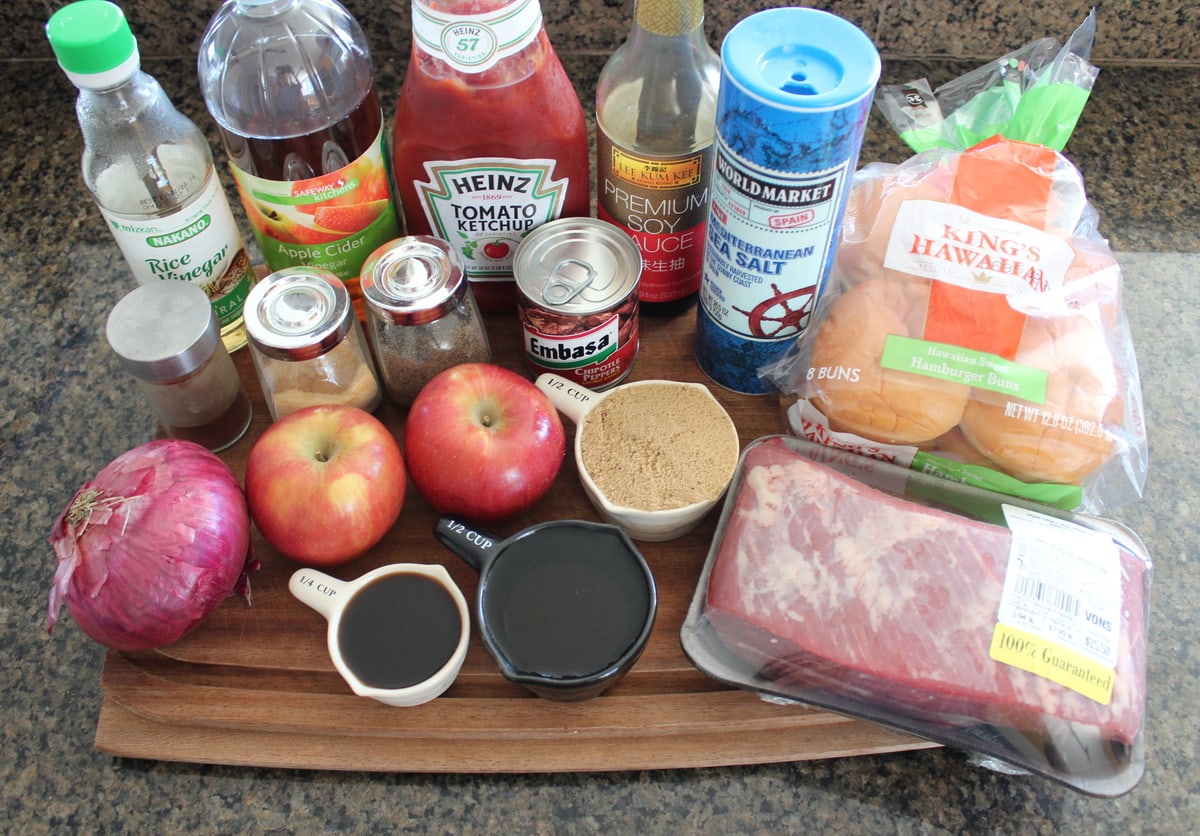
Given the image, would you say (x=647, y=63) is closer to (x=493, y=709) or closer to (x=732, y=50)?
(x=732, y=50)

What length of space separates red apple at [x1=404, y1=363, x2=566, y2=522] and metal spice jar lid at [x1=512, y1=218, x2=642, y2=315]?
0.09 metres

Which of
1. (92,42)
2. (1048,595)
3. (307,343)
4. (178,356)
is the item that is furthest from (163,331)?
(1048,595)

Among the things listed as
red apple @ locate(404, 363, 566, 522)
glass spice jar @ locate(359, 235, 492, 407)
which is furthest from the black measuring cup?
glass spice jar @ locate(359, 235, 492, 407)

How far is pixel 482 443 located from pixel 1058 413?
491mm

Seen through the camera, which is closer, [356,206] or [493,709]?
[493,709]

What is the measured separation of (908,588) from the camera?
0.76 metres

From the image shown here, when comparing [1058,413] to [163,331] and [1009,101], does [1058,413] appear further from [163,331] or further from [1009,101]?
[163,331]

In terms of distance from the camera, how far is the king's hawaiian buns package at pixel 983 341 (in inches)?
32.7

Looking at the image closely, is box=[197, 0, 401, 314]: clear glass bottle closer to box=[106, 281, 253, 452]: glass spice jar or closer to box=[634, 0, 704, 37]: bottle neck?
box=[106, 281, 253, 452]: glass spice jar

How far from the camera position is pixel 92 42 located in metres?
0.77

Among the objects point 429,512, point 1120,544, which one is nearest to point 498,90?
point 429,512

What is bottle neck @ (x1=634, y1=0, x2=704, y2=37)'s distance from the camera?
0.83 metres

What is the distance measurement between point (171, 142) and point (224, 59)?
9 cm

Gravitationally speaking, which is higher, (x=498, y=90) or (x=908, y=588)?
(x=498, y=90)
